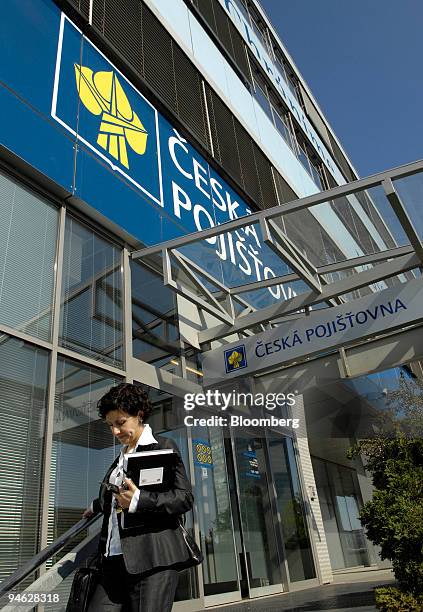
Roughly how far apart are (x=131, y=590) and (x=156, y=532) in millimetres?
217

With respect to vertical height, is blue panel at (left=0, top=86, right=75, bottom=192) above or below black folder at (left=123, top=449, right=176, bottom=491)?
above

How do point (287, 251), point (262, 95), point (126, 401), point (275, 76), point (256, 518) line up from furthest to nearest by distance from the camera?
point (275, 76)
point (262, 95)
point (256, 518)
point (287, 251)
point (126, 401)

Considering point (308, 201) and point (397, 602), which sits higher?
point (308, 201)

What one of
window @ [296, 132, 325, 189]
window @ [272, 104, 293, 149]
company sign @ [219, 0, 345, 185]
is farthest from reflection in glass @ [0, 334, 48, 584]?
window @ [296, 132, 325, 189]

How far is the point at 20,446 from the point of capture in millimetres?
5055

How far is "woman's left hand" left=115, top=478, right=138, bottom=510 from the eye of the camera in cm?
197

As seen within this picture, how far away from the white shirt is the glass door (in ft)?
22.3

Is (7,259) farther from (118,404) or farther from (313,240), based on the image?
(313,240)

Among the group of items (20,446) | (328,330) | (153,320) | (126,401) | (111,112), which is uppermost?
(111,112)

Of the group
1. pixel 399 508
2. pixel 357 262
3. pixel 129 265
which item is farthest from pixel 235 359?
pixel 399 508

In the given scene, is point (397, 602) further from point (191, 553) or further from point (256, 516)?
point (191, 553)

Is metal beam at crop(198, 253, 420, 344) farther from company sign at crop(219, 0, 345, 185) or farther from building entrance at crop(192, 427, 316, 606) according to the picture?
company sign at crop(219, 0, 345, 185)

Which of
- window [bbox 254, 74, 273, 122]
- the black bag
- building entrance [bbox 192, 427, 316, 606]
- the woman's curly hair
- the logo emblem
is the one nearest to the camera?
the black bag

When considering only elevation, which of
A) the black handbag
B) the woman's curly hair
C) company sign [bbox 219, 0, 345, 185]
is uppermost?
company sign [bbox 219, 0, 345, 185]
